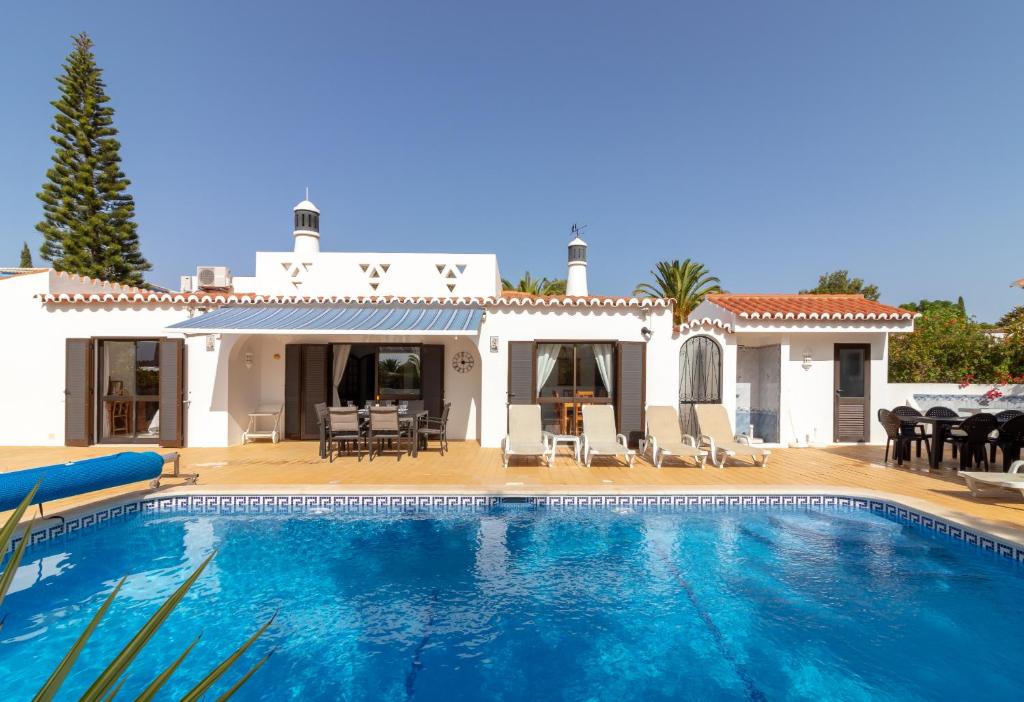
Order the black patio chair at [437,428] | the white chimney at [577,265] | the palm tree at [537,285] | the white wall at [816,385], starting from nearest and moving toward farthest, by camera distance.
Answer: the black patio chair at [437,428] → the white wall at [816,385] → the white chimney at [577,265] → the palm tree at [537,285]

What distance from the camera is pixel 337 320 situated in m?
12.6

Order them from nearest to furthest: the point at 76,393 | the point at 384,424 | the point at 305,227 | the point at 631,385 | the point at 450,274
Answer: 1. the point at 384,424
2. the point at 76,393
3. the point at 631,385
4. the point at 450,274
5. the point at 305,227

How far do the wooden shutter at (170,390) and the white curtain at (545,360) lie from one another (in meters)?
9.95

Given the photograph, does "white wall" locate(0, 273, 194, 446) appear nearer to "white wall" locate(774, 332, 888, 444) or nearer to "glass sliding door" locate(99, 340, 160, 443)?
"glass sliding door" locate(99, 340, 160, 443)

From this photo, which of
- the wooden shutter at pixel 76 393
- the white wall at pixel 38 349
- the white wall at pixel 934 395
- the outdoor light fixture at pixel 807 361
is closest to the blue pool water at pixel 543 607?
the wooden shutter at pixel 76 393

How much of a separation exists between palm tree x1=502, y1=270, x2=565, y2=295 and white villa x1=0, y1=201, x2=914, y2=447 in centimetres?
2900

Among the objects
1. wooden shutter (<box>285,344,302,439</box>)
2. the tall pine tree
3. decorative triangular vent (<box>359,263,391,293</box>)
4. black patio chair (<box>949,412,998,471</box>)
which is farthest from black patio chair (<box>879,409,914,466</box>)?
the tall pine tree

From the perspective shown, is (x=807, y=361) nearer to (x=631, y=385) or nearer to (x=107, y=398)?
(x=631, y=385)

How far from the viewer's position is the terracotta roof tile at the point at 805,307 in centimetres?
1430

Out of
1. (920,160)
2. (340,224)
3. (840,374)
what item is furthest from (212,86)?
(920,160)

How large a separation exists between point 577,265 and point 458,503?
14.4 meters

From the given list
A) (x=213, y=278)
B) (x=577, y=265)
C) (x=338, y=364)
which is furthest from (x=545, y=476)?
(x=213, y=278)

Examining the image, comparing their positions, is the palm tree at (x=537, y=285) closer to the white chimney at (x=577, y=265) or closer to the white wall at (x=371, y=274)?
the white chimney at (x=577, y=265)

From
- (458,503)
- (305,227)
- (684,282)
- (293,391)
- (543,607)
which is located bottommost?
(543,607)
